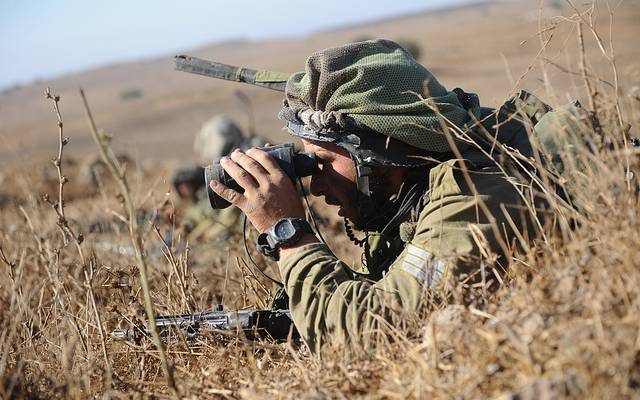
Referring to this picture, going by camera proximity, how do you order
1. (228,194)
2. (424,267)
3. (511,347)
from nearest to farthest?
(511,347), (424,267), (228,194)

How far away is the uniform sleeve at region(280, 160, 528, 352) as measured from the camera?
1.92 metres

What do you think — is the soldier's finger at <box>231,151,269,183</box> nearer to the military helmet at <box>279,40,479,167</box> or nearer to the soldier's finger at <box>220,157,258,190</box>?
the soldier's finger at <box>220,157,258,190</box>

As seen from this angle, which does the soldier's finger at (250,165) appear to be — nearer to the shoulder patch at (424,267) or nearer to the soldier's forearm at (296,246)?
the soldier's forearm at (296,246)

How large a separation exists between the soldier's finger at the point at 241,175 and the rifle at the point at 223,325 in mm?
425

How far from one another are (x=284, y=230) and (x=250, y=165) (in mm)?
253

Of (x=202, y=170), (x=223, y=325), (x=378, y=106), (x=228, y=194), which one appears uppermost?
(x=378, y=106)

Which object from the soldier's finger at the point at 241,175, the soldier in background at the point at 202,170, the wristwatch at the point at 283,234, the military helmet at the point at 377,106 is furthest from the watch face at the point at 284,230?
the soldier in background at the point at 202,170

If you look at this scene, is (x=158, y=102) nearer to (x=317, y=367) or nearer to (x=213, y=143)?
(x=213, y=143)

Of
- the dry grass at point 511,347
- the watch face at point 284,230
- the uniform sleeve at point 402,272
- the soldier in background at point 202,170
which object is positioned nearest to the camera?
the dry grass at point 511,347

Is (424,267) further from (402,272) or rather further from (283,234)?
(283,234)

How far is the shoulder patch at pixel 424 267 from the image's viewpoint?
6.32ft

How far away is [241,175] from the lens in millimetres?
2199

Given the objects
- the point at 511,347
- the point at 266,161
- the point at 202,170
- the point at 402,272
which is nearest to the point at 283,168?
the point at 266,161

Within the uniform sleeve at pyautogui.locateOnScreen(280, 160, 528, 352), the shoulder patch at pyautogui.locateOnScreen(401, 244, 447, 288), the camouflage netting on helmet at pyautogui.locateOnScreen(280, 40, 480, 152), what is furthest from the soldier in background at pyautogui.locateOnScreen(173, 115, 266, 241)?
the shoulder patch at pyautogui.locateOnScreen(401, 244, 447, 288)
